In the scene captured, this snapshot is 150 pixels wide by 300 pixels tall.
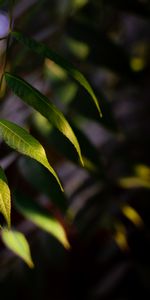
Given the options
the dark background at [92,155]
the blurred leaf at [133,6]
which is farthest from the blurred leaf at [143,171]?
the blurred leaf at [133,6]

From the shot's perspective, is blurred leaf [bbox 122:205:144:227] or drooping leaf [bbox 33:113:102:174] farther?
blurred leaf [bbox 122:205:144:227]

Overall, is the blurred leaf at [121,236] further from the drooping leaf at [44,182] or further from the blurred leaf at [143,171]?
the drooping leaf at [44,182]

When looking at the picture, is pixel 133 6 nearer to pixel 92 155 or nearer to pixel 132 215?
pixel 92 155

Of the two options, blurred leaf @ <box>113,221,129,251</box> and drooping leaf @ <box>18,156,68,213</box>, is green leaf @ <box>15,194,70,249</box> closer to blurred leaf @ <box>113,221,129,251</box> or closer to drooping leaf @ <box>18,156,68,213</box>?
drooping leaf @ <box>18,156,68,213</box>

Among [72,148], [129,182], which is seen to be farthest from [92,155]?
[129,182]

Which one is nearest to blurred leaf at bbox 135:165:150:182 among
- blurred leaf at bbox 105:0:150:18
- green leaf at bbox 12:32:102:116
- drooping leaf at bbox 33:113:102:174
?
drooping leaf at bbox 33:113:102:174

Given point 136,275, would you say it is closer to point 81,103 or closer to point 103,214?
point 103,214
